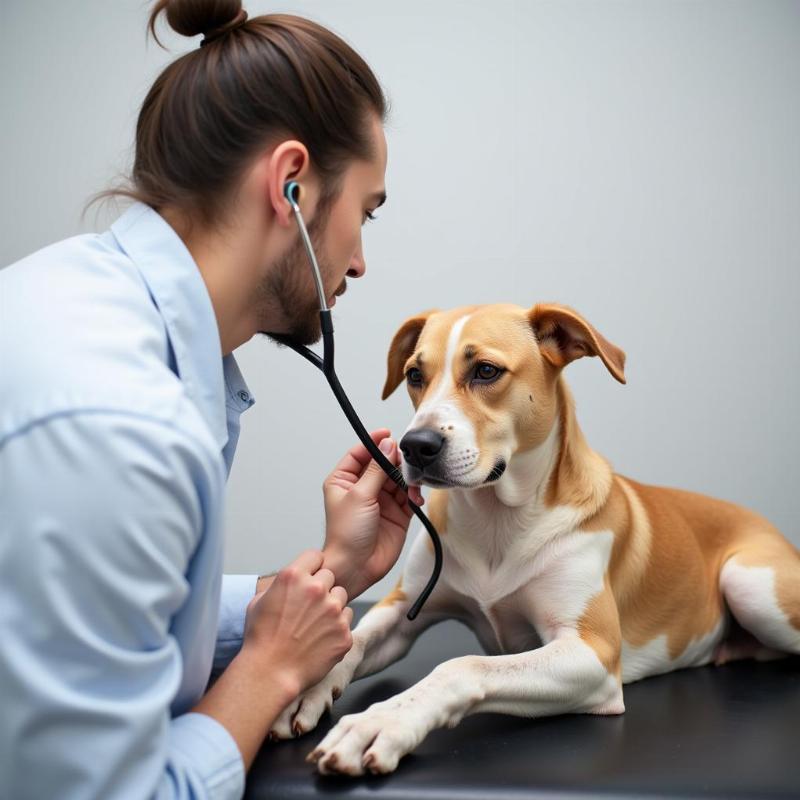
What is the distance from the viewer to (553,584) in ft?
5.08

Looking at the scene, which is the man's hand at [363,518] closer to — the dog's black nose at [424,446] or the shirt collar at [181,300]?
the dog's black nose at [424,446]

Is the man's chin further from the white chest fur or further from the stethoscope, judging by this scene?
the white chest fur

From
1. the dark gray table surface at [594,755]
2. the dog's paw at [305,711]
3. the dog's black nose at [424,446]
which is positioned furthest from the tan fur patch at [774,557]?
the dog's paw at [305,711]

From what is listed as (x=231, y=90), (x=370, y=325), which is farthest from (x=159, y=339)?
(x=370, y=325)

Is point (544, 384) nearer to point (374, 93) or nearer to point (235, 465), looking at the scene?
point (374, 93)

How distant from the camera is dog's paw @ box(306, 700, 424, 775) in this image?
112 cm

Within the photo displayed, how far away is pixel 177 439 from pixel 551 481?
937mm

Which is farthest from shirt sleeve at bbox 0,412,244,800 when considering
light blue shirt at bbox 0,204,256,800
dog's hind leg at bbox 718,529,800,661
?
dog's hind leg at bbox 718,529,800,661

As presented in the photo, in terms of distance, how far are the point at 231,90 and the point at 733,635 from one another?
1523mm

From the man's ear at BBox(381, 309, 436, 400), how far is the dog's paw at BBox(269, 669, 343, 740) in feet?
2.03

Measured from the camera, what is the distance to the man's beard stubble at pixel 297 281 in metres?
1.27

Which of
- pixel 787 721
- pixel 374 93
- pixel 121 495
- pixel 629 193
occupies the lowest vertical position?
pixel 787 721

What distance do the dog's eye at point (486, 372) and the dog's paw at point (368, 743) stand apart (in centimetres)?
61

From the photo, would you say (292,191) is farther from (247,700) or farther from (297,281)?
(247,700)
